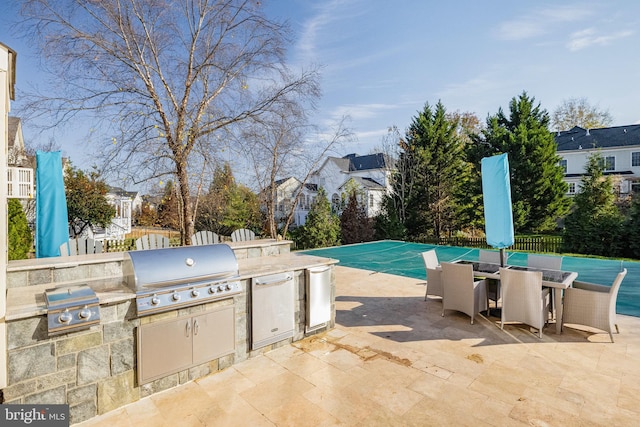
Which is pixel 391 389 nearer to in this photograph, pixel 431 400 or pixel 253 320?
pixel 431 400

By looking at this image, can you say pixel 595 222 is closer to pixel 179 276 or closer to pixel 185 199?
pixel 185 199

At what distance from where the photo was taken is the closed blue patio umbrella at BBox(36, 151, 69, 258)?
4387mm

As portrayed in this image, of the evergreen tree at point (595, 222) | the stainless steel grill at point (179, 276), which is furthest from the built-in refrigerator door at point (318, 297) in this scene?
the evergreen tree at point (595, 222)

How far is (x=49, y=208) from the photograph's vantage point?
445 centimetres

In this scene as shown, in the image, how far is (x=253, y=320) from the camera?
3.44m

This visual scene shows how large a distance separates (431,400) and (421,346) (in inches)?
44.5

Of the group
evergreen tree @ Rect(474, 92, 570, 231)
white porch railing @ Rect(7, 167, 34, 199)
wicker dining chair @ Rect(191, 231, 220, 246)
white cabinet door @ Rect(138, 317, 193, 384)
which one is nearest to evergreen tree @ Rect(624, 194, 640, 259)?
evergreen tree @ Rect(474, 92, 570, 231)

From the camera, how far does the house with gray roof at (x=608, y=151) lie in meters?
21.4

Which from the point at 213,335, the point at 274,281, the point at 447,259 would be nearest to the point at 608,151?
the point at 447,259

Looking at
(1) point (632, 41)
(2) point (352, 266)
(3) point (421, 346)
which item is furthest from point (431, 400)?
(1) point (632, 41)

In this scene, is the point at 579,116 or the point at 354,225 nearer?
the point at 354,225

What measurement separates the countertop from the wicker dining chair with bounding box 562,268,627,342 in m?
3.04

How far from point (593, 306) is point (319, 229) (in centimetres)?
1039

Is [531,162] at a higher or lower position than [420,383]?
higher
